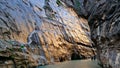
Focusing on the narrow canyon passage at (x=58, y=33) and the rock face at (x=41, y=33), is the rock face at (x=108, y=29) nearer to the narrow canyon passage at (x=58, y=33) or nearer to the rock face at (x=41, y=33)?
the narrow canyon passage at (x=58, y=33)

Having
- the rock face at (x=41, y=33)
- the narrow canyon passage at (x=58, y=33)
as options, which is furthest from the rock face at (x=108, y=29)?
the rock face at (x=41, y=33)

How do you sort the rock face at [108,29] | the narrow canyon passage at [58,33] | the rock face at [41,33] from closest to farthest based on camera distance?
1. the rock face at [108,29]
2. the narrow canyon passage at [58,33]
3. the rock face at [41,33]

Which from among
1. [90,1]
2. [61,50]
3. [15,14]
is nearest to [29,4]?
[15,14]

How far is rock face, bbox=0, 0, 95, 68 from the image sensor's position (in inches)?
1011

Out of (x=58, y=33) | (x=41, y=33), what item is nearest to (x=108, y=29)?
(x=41, y=33)

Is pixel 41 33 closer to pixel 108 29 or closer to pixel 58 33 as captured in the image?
pixel 58 33

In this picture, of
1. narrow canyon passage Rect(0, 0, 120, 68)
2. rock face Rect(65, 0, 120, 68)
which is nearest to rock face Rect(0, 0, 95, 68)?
narrow canyon passage Rect(0, 0, 120, 68)

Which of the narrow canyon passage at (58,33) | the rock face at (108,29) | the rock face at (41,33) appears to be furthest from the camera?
the rock face at (41,33)

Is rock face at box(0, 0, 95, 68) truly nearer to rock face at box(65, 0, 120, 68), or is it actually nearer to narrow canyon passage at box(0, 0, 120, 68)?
narrow canyon passage at box(0, 0, 120, 68)

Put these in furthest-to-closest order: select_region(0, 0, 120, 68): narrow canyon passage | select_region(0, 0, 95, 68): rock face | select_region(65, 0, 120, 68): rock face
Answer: select_region(0, 0, 95, 68): rock face
select_region(0, 0, 120, 68): narrow canyon passage
select_region(65, 0, 120, 68): rock face

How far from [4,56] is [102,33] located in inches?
432

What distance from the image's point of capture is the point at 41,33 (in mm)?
32031

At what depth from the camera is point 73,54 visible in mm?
36750

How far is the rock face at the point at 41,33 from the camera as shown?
25.7 metres
